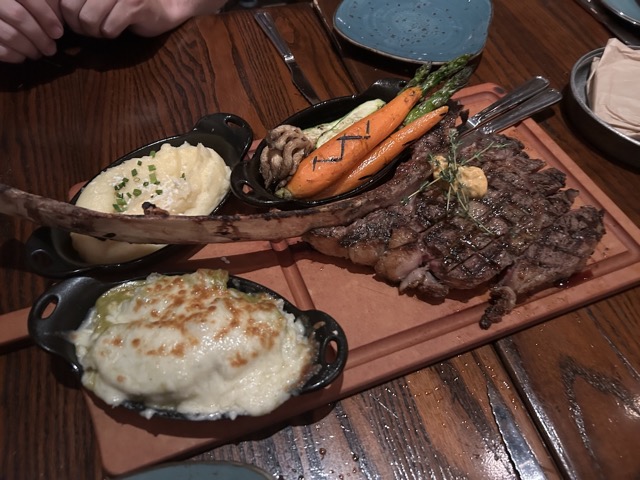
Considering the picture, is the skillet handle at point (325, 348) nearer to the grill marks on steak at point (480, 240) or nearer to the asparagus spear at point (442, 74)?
the grill marks on steak at point (480, 240)

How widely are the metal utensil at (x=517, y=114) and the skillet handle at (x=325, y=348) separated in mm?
1554

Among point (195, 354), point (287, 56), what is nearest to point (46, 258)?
point (195, 354)

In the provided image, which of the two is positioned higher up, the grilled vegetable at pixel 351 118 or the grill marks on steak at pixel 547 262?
the grilled vegetable at pixel 351 118

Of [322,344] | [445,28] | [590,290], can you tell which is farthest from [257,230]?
[445,28]

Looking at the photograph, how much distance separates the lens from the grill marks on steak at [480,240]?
2057 millimetres

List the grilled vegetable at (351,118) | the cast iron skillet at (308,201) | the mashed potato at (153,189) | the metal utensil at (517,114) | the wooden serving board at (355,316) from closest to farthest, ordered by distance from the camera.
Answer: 1. the wooden serving board at (355,316)
2. the mashed potato at (153,189)
3. the cast iron skillet at (308,201)
4. the grilled vegetable at (351,118)
5. the metal utensil at (517,114)

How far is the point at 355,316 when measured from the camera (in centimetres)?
211

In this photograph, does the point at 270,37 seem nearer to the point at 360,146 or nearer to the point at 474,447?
the point at 360,146

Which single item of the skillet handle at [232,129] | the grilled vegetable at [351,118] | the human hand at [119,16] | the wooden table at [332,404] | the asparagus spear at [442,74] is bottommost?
the wooden table at [332,404]

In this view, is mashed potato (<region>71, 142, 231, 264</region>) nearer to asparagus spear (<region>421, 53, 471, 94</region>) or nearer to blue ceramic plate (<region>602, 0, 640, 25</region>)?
asparagus spear (<region>421, 53, 471, 94</region>)

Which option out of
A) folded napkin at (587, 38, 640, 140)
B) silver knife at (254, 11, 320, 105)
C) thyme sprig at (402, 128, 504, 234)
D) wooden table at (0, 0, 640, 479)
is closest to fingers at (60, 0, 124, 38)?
wooden table at (0, 0, 640, 479)

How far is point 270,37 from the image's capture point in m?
3.50

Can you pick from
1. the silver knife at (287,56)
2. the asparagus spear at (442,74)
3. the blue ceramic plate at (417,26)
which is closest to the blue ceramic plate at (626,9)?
the blue ceramic plate at (417,26)

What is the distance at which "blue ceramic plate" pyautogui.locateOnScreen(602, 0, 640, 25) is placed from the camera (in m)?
3.68
